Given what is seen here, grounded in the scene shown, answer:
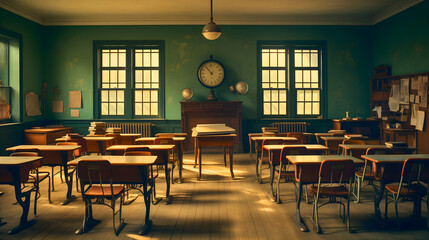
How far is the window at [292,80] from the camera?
412 inches

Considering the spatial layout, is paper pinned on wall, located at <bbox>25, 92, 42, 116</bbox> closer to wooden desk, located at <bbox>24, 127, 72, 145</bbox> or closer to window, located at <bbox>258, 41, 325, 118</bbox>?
wooden desk, located at <bbox>24, 127, 72, 145</bbox>

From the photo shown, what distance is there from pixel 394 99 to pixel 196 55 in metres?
5.83

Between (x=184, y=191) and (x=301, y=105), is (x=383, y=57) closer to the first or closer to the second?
(x=301, y=105)

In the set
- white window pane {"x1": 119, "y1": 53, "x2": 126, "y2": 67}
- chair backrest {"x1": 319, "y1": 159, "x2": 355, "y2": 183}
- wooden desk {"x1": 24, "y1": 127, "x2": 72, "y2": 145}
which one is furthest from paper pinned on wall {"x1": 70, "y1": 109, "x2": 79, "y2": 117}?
chair backrest {"x1": 319, "y1": 159, "x2": 355, "y2": 183}

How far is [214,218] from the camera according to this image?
172 inches

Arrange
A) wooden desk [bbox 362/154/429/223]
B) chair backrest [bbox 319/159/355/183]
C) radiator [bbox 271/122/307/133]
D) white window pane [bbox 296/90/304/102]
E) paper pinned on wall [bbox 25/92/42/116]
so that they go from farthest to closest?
white window pane [bbox 296/90/304/102]
radiator [bbox 271/122/307/133]
paper pinned on wall [bbox 25/92/42/116]
wooden desk [bbox 362/154/429/223]
chair backrest [bbox 319/159/355/183]

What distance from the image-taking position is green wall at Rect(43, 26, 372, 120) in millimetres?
10164

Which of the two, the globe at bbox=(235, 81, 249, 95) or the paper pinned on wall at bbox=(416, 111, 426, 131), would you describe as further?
the globe at bbox=(235, 81, 249, 95)

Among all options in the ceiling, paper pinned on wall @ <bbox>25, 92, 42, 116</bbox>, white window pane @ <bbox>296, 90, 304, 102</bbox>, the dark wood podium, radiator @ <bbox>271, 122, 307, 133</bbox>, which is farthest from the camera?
white window pane @ <bbox>296, 90, 304, 102</bbox>

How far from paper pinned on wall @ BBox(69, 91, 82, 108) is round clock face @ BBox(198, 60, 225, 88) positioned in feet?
12.6

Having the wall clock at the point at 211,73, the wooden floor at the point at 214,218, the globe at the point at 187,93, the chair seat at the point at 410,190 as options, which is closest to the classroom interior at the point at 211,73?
the globe at the point at 187,93

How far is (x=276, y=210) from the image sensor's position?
15.4 ft

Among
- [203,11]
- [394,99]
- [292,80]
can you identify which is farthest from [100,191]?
[394,99]

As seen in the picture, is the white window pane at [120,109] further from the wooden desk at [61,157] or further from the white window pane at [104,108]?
the wooden desk at [61,157]
